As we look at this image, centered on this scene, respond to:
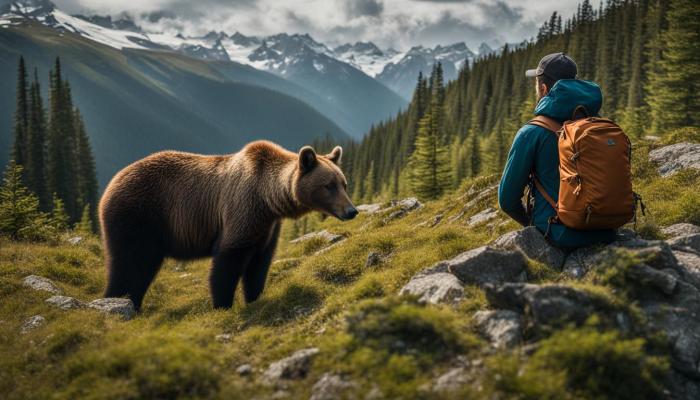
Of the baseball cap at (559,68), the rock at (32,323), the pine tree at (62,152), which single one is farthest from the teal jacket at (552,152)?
the pine tree at (62,152)

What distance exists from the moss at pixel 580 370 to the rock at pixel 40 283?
9502 mm

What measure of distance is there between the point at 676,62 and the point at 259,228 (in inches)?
1538

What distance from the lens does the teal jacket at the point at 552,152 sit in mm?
6551

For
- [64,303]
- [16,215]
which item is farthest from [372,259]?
[16,215]

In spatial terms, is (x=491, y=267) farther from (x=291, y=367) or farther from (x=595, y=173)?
(x=291, y=367)

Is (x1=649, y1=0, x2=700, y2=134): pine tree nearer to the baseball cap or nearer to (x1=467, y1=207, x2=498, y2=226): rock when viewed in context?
(x1=467, y1=207, x2=498, y2=226): rock

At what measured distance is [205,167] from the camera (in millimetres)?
9898

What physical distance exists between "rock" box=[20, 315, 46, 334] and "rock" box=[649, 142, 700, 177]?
1360 cm

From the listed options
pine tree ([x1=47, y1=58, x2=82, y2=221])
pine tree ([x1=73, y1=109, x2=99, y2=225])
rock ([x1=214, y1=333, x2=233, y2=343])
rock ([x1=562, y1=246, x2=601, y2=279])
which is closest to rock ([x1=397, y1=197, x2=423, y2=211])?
rock ([x1=562, y1=246, x2=601, y2=279])

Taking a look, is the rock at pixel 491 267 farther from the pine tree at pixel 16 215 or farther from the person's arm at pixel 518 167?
the pine tree at pixel 16 215

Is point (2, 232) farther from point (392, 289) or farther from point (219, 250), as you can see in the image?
point (392, 289)

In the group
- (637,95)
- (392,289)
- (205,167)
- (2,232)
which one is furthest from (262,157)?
(637,95)

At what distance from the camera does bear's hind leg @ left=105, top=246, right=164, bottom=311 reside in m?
9.29

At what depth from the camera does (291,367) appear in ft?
16.7
